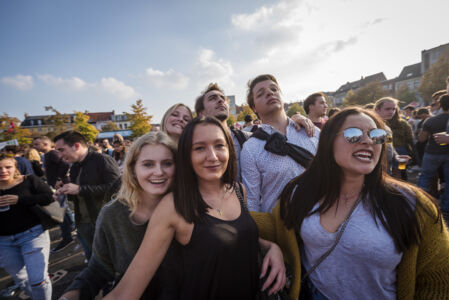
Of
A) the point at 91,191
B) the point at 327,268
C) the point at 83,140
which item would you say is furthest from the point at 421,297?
the point at 83,140

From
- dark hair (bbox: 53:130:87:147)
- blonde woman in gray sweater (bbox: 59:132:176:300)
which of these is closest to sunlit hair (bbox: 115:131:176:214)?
blonde woman in gray sweater (bbox: 59:132:176:300)

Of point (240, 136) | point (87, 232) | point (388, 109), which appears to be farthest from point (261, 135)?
point (388, 109)

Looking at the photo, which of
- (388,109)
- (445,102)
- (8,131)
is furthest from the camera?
(8,131)

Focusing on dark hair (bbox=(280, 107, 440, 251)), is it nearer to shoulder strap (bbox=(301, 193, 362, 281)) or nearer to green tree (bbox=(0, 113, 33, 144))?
shoulder strap (bbox=(301, 193, 362, 281))

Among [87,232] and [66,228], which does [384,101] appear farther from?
[66,228]

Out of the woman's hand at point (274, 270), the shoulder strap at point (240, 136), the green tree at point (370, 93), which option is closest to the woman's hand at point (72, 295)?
the woman's hand at point (274, 270)

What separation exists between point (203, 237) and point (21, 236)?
9.59 ft

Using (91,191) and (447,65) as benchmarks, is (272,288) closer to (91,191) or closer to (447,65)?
(91,191)

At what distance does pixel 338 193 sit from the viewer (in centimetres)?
135

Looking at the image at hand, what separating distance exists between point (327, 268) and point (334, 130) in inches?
37.0

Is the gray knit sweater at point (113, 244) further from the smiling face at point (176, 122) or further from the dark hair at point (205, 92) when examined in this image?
the dark hair at point (205, 92)

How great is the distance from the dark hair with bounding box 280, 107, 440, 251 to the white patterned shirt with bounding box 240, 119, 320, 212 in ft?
1.19

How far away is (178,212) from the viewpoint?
4.00ft

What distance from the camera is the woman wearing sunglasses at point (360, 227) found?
1.11m
